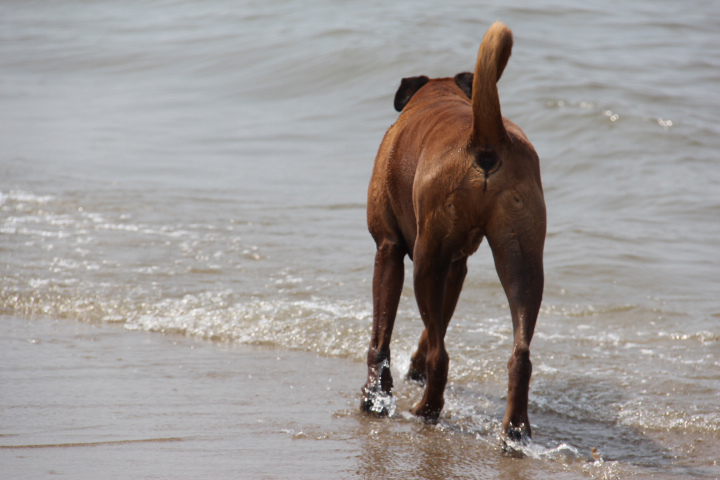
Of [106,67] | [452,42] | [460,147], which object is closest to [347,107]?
[452,42]

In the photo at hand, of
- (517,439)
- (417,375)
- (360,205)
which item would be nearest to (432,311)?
(517,439)

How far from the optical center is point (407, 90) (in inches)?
187

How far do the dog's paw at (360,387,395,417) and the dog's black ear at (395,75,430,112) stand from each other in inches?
64.7

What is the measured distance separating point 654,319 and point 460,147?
2865mm

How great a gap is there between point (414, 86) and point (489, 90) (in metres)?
1.49

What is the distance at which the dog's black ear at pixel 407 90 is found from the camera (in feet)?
15.5

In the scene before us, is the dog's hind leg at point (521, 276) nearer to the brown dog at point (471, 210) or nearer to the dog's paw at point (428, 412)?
the brown dog at point (471, 210)

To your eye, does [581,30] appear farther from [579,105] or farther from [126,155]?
[126,155]

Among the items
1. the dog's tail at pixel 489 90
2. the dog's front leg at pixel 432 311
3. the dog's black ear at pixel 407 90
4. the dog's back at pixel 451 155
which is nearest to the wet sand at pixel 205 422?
the dog's front leg at pixel 432 311

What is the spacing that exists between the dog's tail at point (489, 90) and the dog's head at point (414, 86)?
131cm

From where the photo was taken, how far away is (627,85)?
1370 cm

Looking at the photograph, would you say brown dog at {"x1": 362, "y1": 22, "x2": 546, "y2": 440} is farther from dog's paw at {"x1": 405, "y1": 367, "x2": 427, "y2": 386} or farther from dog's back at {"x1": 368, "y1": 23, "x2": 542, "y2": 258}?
dog's paw at {"x1": 405, "y1": 367, "x2": 427, "y2": 386}

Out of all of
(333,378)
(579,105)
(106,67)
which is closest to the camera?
(333,378)

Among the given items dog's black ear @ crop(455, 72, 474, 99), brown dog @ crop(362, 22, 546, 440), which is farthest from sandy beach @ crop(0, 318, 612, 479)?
dog's black ear @ crop(455, 72, 474, 99)
